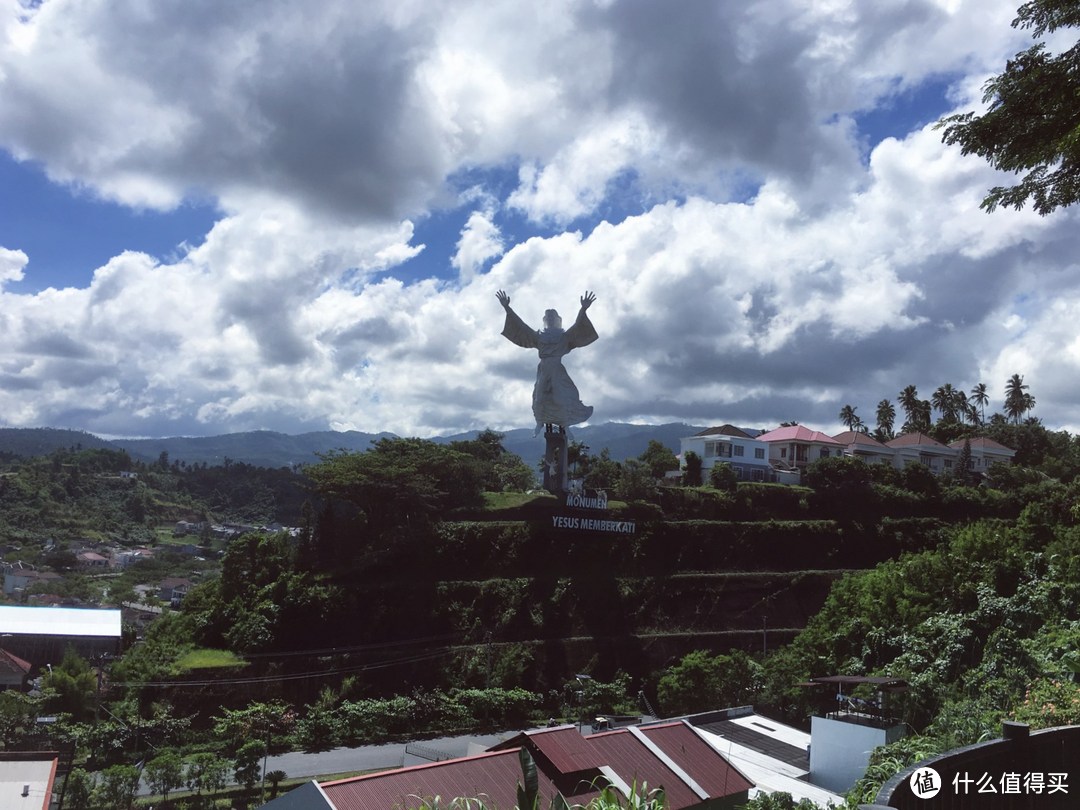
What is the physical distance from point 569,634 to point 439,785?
66.9 feet

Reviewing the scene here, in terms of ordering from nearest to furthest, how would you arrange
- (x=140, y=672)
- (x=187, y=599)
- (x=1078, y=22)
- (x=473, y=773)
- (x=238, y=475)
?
1. (x=1078, y=22)
2. (x=473, y=773)
3. (x=140, y=672)
4. (x=187, y=599)
5. (x=238, y=475)

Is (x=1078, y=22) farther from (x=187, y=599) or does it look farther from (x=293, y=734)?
(x=187, y=599)

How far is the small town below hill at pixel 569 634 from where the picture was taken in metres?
17.6

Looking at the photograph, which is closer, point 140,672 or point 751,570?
point 140,672

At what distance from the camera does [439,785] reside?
11.1 meters

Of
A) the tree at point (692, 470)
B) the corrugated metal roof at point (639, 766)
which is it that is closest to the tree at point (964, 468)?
the tree at point (692, 470)

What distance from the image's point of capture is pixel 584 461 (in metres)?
51.7

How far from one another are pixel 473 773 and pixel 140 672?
18.9 metres

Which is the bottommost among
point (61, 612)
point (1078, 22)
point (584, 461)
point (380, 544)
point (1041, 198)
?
point (61, 612)

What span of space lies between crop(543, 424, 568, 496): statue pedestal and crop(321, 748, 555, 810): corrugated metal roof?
24088 millimetres

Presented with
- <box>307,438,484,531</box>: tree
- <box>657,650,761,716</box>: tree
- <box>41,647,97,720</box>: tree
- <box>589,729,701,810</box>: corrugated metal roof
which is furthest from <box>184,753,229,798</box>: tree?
<box>657,650,761,716</box>: tree

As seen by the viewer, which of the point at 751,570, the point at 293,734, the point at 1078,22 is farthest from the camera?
the point at 751,570

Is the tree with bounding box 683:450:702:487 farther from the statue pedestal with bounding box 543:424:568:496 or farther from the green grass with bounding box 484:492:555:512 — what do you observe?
the statue pedestal with bounding box 543:424:568:496

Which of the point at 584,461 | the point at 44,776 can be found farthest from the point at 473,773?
the point at 584,461
